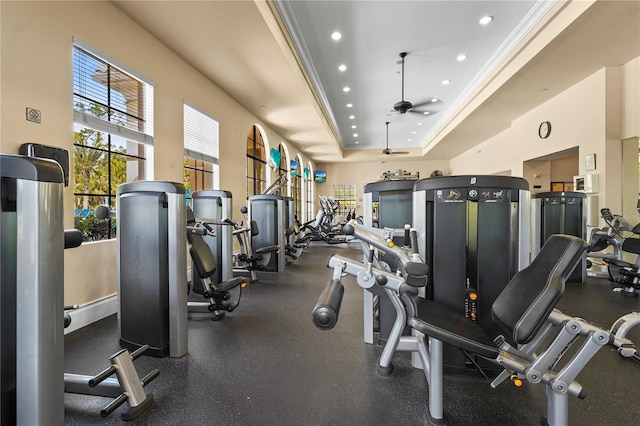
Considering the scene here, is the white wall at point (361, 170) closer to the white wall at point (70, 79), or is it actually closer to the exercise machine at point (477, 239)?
the white wall at point (70, 79)

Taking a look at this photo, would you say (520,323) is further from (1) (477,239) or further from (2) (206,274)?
(2) (206,274)

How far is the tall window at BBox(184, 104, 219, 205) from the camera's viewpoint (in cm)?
473

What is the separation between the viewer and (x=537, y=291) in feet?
4.44

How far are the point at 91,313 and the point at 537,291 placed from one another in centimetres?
384

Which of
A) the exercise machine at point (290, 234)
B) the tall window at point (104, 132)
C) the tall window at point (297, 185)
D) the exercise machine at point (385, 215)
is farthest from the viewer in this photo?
the tall window at point (297, 185)

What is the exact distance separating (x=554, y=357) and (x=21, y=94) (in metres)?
4.15

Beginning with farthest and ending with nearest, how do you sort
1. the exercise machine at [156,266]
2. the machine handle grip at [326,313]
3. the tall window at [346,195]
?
1. the tall window at [346,195]
2. the exercise machine at [156,266]
3. the machine handle grip at [326,313]

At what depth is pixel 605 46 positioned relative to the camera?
430 centimetres

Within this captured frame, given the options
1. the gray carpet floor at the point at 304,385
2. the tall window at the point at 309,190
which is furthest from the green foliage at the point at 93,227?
the tall window at the point at 309,190

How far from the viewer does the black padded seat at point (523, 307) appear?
1.27 m

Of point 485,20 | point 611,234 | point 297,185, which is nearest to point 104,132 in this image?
point 485,20

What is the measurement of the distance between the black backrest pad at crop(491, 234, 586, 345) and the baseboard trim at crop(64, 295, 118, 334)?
3599 millimetres

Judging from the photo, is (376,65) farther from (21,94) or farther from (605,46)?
(21,94)

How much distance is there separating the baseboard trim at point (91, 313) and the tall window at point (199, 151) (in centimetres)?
185
